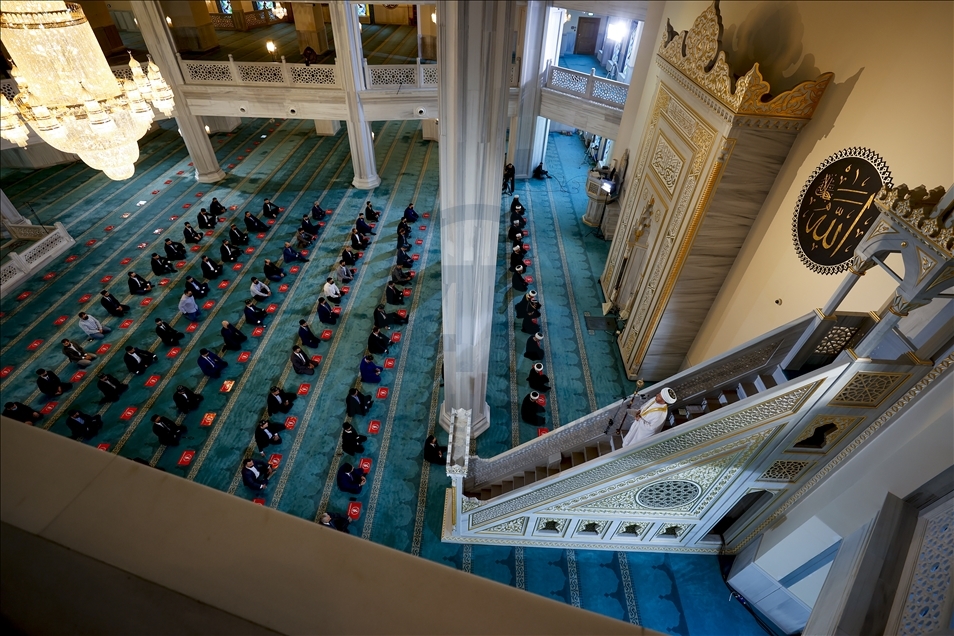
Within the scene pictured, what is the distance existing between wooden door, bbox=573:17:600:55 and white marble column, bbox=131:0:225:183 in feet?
41.1

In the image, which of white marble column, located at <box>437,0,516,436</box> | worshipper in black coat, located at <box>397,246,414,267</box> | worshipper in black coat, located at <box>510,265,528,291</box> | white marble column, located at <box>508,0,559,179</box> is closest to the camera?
white marble column, located at <box>437,0,516,436</box>

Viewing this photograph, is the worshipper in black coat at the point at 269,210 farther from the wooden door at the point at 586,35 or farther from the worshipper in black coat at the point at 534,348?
the wooden door at the point at 586,35

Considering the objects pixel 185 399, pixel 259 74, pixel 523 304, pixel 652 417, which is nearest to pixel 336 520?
pixel 185 399

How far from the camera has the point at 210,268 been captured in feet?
24.4

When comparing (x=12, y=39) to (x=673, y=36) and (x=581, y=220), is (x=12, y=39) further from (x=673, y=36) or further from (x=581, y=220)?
(x=581, y=220)

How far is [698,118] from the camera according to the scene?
4637mm

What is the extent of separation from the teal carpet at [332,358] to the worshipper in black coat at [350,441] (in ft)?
0.42

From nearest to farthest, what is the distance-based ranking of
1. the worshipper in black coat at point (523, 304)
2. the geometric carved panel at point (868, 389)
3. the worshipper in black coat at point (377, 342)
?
1. the geometric carved panel at point (868, 389)
2. the worshipper in black coat at point (377, 342)
3. the worshipper in black coat at point (523, 304)

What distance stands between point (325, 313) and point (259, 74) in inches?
223

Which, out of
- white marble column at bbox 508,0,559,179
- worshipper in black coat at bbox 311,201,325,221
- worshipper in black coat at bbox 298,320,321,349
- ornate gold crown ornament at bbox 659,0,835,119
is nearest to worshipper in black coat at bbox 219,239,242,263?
worshipper in black coat at bbox 311,201,325,221

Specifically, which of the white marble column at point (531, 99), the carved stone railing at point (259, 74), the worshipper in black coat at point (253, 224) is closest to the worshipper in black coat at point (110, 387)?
the worshipper in black coat at point (253, 224)

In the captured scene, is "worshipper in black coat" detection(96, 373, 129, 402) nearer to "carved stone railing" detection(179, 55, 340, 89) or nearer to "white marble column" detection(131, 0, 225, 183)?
"white marble column" detection(131, 0, 225, 183)

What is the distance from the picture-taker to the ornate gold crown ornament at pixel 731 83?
12.7ft

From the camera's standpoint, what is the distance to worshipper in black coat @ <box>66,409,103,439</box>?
5114mm
